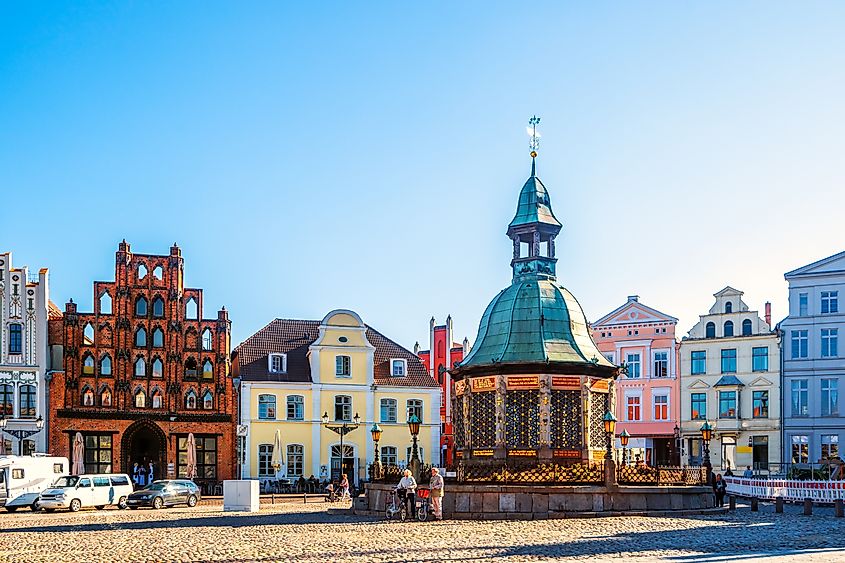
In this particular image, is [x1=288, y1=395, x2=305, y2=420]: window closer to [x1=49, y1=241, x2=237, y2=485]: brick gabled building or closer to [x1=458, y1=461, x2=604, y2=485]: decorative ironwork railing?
[x1=49, y1=241, x2=237, y2=485]: brick gabled building

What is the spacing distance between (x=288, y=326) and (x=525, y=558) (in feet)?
153

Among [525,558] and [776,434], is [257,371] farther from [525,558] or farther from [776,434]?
[525,558]

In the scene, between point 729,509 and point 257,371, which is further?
point 257,371

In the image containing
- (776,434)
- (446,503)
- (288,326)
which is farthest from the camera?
(288,326)

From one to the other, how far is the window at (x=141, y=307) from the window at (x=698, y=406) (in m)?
28.7

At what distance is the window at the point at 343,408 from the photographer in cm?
6406

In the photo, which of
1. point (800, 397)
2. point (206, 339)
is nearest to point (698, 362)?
point (800, 397)

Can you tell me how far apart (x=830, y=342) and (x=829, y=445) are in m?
5.08

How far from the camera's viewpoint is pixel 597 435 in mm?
38562

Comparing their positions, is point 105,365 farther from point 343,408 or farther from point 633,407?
point 633,407

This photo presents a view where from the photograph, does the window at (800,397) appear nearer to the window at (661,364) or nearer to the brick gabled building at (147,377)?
the window at (661,364)

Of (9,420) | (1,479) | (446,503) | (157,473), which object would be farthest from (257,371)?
(446,503)

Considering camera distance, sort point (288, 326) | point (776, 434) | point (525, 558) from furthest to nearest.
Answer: point (288, 326) < point (776, 434) < point (525, 558)

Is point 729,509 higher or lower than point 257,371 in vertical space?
lower
